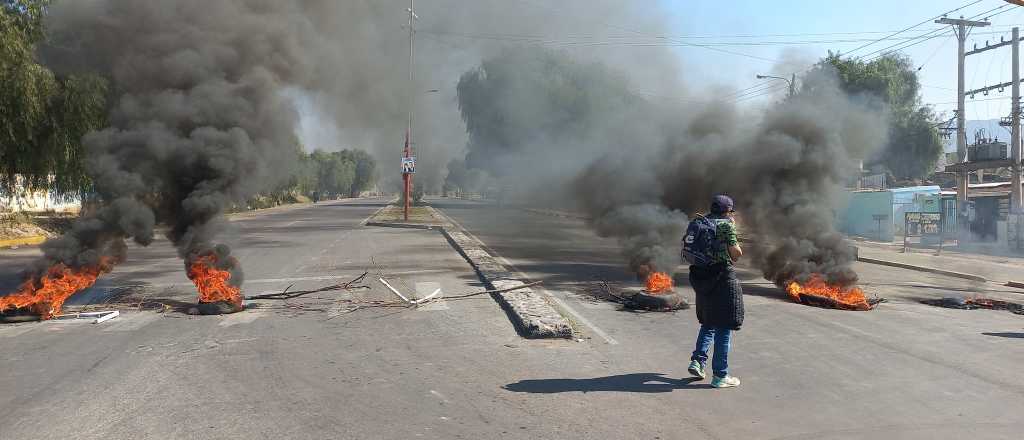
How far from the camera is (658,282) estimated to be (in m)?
9.42

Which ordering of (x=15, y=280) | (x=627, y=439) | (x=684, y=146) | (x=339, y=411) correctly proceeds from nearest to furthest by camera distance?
(x=627, y=439), (x=339, y=411), (x=15, y=280), (x=684, y=146)

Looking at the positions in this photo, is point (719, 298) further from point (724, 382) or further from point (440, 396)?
point (440, 396)

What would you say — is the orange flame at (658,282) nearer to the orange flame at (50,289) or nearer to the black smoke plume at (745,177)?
the black smoke plume at (745,177)

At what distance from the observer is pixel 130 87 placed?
30.7 feet

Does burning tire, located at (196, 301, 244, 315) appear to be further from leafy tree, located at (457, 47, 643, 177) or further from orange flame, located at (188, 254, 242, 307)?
leafy tree, located at (457, 47, 643, 177)

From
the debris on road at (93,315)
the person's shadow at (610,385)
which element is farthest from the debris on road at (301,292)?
the person's shadow at (610,385)

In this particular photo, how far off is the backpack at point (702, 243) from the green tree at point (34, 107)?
14.3 metres

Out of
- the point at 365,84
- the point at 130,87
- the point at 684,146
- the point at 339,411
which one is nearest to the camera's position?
the point at 339,411

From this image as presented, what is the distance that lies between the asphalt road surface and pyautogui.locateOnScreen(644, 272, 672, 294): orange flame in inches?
26.6

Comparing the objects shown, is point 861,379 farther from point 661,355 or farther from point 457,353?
point 457,353

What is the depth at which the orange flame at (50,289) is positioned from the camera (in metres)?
7.60

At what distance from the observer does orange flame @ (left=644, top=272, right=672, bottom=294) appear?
924cm

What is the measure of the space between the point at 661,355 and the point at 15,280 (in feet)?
36.1

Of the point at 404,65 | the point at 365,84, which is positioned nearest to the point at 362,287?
the point at 365,84
